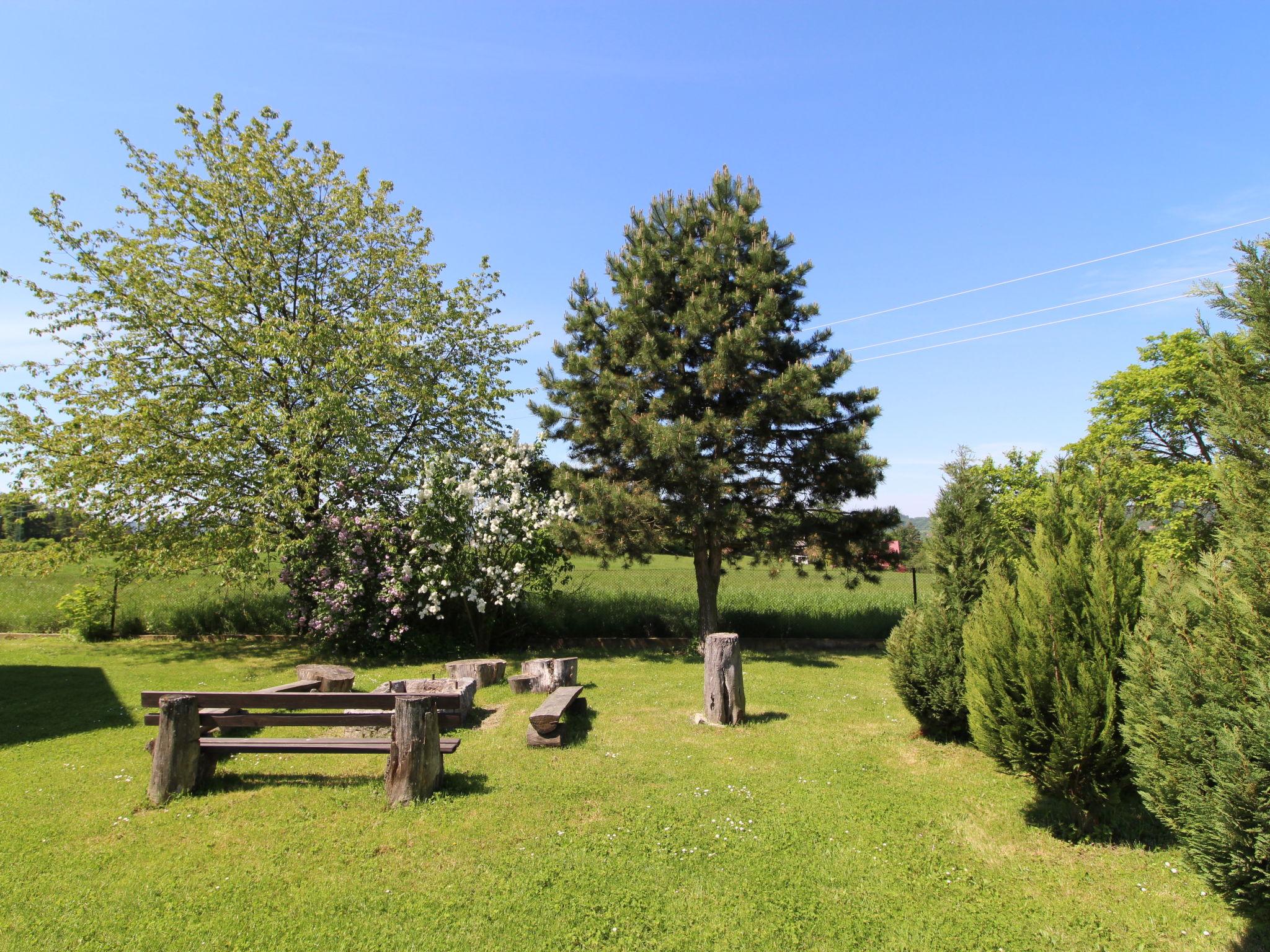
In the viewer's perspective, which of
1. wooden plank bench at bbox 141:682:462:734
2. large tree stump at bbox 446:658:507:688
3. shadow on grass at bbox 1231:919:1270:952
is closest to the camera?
shadow on grass at bbox 1231:919:1270:952

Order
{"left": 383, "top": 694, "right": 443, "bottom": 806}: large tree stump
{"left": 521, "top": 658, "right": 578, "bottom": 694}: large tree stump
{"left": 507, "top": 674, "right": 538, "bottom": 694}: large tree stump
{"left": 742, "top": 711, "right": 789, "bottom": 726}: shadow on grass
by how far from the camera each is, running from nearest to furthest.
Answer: {"left": 383, "top": 694, "right": 443, "bottom": 806}: large tree stump
{"left": 742, "top": 711, "right": 789, "bottom": 726}: shadow on grass
{"left": 521, "top": 658, "right": 578, "bottom": 694}: large tree stump
{"left": 507, "top": 674, "right": 538, "bottom": 694}: large tree stump

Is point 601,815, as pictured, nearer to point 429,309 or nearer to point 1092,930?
point 1092,930

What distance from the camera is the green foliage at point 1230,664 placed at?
3.04 meters

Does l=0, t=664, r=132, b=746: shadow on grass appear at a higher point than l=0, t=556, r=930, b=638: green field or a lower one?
lower

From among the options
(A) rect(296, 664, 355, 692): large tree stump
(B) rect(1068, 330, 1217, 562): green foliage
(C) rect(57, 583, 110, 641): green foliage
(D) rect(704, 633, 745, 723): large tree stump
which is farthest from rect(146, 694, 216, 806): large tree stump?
(B) rect(1068, 330, 1217, 562): green foliage

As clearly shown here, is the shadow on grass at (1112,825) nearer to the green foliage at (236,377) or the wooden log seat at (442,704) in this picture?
the wooden log seat at (442,704)

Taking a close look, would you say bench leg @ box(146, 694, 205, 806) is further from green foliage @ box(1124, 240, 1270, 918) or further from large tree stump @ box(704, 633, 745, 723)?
green foliage @ box(1124, 240, 1270, 918)

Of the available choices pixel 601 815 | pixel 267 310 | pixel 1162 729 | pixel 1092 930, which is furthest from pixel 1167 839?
pixel 267 310

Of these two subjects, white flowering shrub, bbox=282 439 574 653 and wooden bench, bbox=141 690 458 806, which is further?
white flowering shrub, bbox=282 439 574 653

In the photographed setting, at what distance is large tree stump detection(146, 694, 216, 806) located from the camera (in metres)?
5.78

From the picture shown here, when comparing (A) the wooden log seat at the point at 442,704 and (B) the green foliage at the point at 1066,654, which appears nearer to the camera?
(B) the green foliage at the point at 1066,654

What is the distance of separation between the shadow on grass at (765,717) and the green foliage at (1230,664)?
5324 millimetres

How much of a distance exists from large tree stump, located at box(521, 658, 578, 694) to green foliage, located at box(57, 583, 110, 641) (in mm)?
11477

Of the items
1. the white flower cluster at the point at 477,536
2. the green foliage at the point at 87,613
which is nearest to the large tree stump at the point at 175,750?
the white flower cluster at the point at 477,536
